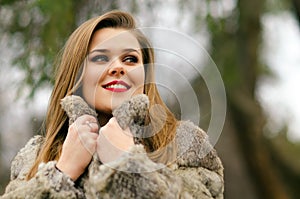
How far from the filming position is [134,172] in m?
1.88

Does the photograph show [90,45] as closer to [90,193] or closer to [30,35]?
[90,193]

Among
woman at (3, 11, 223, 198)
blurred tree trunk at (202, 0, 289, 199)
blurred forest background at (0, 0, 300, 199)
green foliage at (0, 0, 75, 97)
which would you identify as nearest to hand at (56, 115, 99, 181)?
woman at (3, 11, 223, 198)

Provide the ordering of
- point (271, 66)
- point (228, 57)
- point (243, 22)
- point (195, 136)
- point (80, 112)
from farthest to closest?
point (271, 66), point (228, 57), point (243, 22), point (195, 136), point (80, 112)

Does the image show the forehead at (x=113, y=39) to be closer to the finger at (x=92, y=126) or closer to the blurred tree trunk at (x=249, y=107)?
the finger at (x=92, y=126)

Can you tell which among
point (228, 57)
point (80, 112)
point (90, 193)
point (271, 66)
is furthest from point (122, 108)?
point (271, 66)

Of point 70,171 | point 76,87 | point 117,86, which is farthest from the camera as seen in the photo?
point 76,87

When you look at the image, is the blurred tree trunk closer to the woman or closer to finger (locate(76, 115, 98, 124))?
the woman

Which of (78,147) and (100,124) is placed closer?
(78,147)

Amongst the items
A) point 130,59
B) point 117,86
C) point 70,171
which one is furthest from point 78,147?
point 130,59

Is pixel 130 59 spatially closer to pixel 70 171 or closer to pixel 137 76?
pixel 137 76

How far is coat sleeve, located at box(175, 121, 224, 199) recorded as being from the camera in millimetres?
2107

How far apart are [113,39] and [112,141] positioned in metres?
0.38

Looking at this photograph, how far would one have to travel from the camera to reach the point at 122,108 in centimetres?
206

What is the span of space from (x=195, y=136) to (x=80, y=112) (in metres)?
0.38
